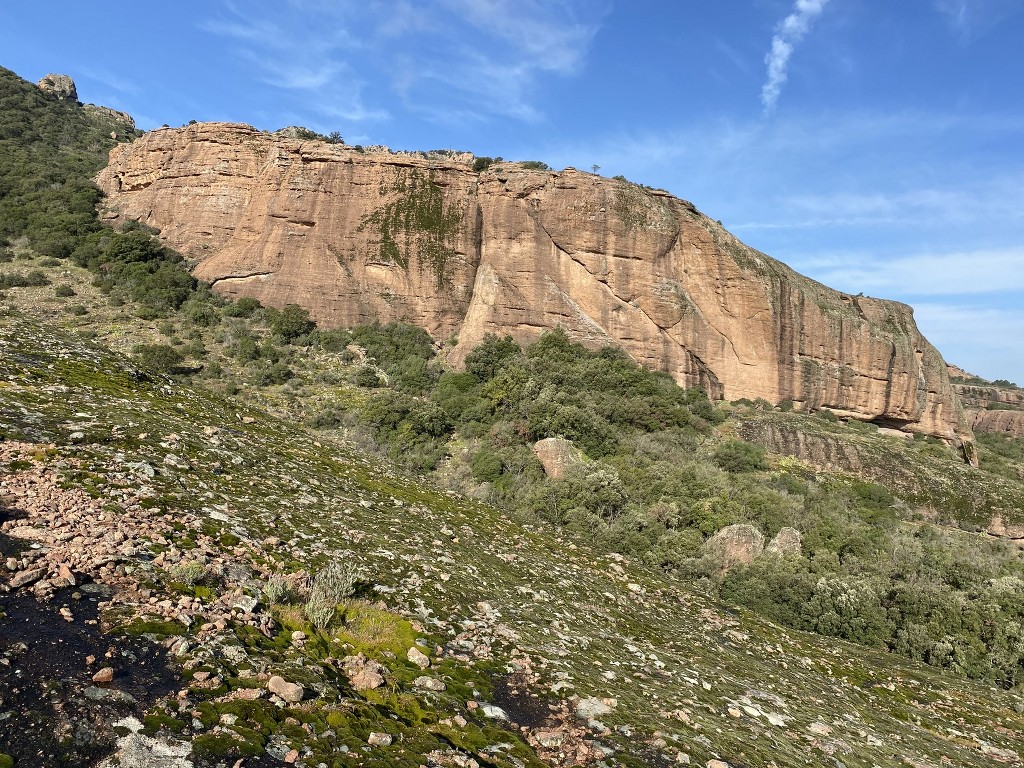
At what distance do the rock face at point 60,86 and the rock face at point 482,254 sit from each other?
60.4m

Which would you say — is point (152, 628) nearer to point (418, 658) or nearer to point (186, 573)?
point (186, 573)

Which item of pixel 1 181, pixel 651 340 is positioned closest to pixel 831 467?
pixel 651 340

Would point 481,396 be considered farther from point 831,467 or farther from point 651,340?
point 831,467

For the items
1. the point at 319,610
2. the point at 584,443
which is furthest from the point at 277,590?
the point at 584,443

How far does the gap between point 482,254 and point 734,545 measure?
102 ft

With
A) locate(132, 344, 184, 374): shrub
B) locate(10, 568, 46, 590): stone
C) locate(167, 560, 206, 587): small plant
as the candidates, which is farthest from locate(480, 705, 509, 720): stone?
locate(132, 344, 184, 374): shrub

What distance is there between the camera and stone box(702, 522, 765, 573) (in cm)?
1858

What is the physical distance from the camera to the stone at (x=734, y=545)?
18.6 metres

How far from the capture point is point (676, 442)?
30.5m

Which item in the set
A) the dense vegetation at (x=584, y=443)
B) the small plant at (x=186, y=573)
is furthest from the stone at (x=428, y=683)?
the dense vegetation at (x=584, y=443)

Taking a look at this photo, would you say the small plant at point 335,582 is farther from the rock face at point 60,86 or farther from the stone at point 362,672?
the rock face at point 60,86

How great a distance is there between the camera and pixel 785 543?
2008cm

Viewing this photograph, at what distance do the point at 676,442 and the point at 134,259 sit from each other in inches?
1605

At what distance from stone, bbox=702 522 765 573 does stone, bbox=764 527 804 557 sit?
0.41 meters
